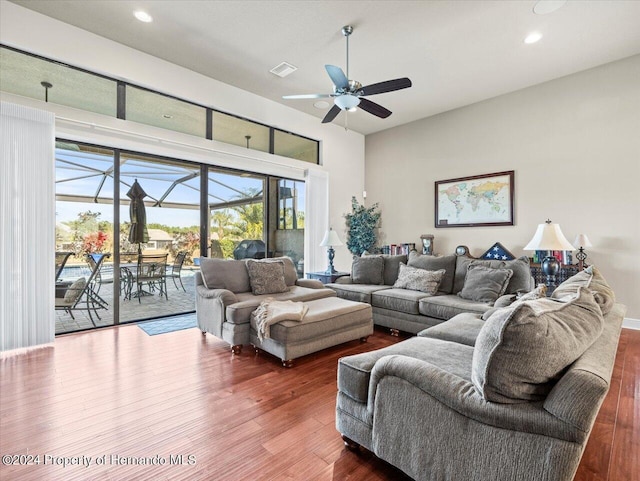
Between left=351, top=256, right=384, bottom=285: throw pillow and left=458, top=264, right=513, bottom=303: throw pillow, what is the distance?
47.5 inches

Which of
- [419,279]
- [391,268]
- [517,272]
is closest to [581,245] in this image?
[517,272]

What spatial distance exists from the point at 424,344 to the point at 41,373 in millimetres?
3078

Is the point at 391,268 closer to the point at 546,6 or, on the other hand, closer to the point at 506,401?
the point at 546,6

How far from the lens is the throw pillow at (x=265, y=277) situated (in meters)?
3.70

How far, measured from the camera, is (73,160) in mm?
3783

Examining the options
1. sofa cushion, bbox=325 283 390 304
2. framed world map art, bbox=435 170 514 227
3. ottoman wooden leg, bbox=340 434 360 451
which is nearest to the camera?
ottoman wooden leg, bbox=340 434 360 451

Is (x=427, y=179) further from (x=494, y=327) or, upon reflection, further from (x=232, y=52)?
(x=494, y=327)

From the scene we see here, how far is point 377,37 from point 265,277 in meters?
3.00

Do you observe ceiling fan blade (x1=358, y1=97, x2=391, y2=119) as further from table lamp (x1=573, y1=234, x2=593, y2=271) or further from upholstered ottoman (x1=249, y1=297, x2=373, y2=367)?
table lamp (x1=573, y1=234, x2=593, y2=271)

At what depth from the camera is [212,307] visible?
132 inches

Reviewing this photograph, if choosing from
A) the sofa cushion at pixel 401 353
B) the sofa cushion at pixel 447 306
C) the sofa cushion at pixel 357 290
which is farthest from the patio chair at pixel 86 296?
the sofa cushion at pixel 447 306

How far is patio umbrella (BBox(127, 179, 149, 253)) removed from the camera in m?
4.25

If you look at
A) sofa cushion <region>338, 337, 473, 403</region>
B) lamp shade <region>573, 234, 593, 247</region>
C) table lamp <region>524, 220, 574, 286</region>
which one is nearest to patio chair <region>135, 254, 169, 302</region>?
sofa cushion <region>338, 337, 473, 403</region>

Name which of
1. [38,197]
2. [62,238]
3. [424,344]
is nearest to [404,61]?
[424,344]
